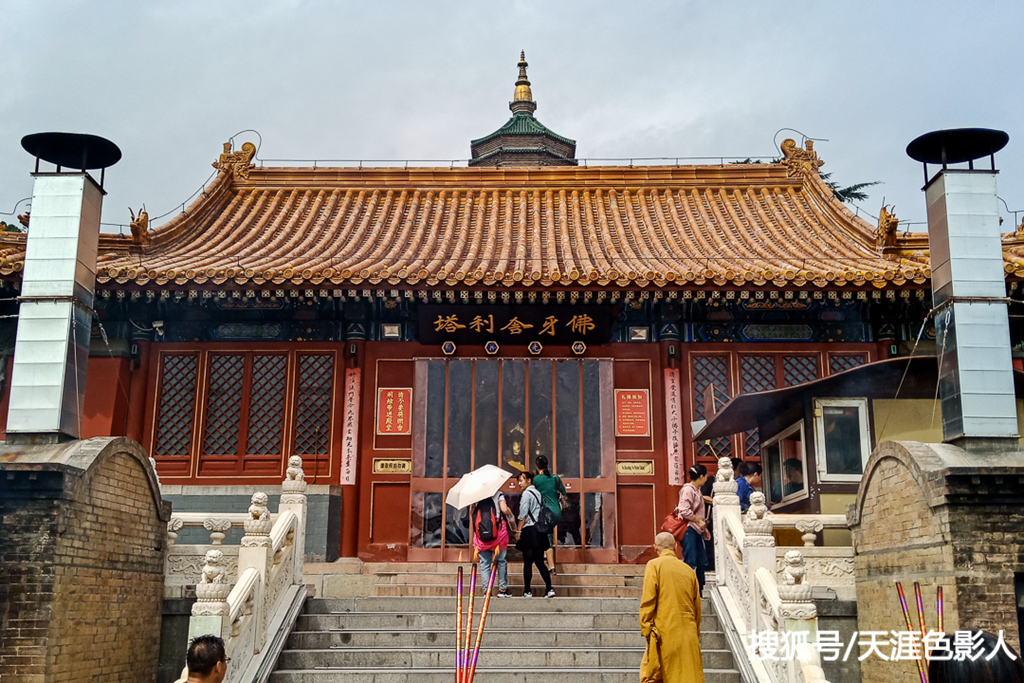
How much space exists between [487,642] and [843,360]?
6.50 m

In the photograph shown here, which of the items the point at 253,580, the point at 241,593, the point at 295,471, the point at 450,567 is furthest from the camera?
the point at 450,567

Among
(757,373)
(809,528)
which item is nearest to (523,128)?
(757,373)

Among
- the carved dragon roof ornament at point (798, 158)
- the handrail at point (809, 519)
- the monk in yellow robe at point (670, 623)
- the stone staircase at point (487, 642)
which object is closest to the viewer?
the monk in yellow robe at point (670, 623)

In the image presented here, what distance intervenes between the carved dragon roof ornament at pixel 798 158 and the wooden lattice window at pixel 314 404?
8.39m

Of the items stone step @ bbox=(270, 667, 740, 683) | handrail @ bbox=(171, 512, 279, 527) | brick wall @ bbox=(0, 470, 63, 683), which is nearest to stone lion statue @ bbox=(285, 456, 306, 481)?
handrail @ bbox=(171, 512, 279, 527)

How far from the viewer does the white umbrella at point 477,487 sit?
1012cm

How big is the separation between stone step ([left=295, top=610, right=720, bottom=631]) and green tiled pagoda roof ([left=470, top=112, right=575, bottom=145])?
60.8 feet

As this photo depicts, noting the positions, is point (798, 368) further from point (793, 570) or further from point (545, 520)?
point (793, 570)

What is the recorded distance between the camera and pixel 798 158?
53.9 ft

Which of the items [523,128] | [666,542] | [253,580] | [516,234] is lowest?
[253,580]

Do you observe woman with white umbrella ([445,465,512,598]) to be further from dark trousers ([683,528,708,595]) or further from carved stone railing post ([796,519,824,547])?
carved stone railing post ([796,519,824,547])

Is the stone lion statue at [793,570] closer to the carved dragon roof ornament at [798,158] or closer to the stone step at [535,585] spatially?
the stone step at [535,585]

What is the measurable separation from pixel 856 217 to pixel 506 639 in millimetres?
8646

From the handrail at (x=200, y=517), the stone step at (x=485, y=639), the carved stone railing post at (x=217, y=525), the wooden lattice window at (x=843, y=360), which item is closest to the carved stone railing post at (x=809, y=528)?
the stone step at (x=485, y=639)
